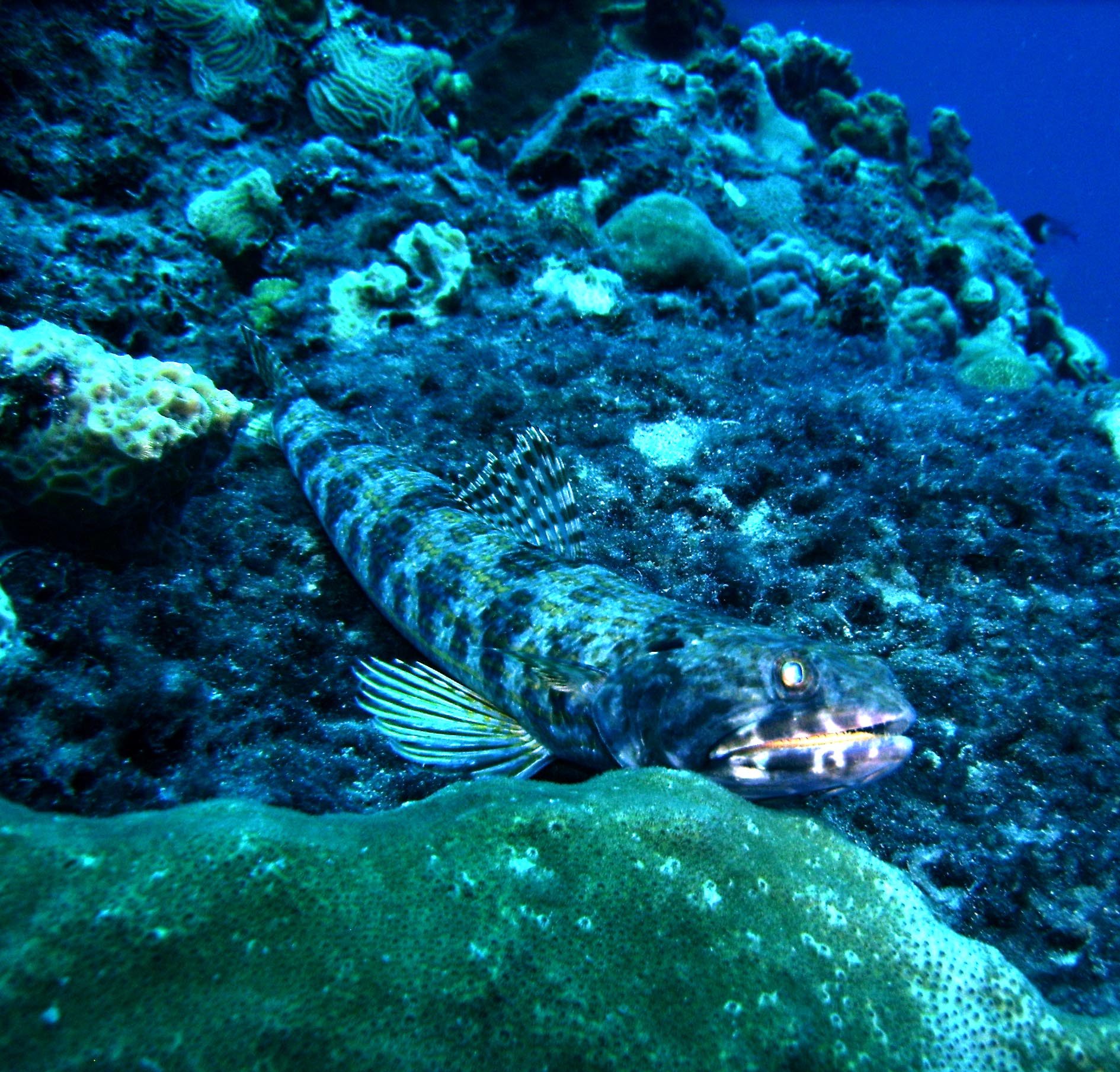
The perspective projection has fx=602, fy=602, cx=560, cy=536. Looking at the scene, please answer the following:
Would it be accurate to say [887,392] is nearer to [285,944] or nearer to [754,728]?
[754,728]

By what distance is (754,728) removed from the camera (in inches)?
86.6

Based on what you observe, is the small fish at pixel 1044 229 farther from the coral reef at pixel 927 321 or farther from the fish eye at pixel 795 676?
the fish eye at pixel 795 676

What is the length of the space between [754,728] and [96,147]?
7870 mm

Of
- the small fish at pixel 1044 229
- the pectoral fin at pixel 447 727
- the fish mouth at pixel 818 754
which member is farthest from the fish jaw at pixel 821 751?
the small fish at pixel 1044 229

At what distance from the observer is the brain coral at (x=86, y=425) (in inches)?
98.0

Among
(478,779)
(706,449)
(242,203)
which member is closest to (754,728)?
(478,779)

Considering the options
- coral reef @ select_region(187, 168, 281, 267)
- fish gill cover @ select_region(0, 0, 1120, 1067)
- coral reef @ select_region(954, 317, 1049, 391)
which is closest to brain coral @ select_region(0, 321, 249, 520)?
fish gill cover @ select_region(0, 0, 1120, 1067)

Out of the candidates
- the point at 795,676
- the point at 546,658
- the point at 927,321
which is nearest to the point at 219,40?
the point at 546,658

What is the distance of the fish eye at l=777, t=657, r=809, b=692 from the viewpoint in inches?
85.4

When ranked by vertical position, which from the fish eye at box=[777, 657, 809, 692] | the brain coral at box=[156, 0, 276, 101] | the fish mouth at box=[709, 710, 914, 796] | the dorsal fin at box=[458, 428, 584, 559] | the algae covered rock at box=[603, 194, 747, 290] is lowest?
the fish mouth at box=[709, 710, 914, 796]

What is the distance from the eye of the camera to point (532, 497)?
371 cm

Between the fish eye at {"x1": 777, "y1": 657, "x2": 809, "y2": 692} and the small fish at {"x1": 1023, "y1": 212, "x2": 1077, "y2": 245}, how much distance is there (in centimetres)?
1716

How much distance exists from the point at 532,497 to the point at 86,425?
7.19 ft

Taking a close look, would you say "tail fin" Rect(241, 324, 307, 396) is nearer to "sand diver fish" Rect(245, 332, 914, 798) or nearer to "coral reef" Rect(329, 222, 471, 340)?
"sand diver fish" Rect(245, 332, 914, 798)
